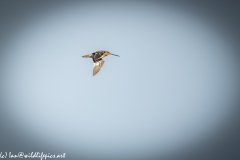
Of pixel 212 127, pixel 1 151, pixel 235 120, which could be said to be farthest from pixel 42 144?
pixel 235 120

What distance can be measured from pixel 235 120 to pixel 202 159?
3.84 feet

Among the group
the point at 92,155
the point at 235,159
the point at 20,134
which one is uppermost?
the point at 20,134

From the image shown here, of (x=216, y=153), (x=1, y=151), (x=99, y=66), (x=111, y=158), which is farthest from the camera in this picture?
(x=216, y=153)

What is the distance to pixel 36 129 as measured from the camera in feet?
22.1

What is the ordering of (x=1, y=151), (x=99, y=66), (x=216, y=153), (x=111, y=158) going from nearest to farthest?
1. (x=99, y=66)
2. (x=1, y=151)
3. (x=111, y=158)
4. (x=216, y=153)

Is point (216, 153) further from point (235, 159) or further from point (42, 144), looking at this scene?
point (42, 144)

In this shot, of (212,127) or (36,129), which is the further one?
(212,127)

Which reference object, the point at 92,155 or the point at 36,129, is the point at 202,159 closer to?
the point at 92,155

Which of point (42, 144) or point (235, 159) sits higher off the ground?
point (42, 144)

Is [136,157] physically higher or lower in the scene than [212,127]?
lower

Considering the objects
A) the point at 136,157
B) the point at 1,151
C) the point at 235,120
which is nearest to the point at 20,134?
the point at 1,151

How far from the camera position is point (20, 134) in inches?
259

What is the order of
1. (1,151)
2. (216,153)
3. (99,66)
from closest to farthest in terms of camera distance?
(99,66) → (1,151) → (216,153)

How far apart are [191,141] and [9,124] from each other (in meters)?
3.63
